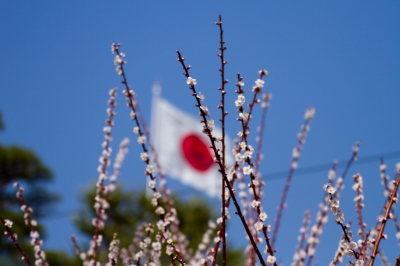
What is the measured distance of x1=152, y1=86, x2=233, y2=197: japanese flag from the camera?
1155cm

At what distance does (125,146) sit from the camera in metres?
2.72

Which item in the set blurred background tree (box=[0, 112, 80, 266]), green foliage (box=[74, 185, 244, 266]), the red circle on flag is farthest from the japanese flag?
blurred background tree (box=[0, 112, 80, 266])

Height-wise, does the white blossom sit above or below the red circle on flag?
below

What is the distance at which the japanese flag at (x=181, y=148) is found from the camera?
11.5m

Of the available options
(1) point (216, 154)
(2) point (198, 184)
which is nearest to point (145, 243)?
(1) point (216, 154)

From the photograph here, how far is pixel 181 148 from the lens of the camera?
476 inches

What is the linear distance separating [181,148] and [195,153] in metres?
0.37

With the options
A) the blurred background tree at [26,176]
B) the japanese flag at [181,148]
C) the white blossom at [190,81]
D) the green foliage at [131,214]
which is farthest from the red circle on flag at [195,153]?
the white blossom at [190,81]

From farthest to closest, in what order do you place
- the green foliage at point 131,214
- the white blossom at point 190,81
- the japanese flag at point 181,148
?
the green foliage at point 131,214, the japanese flag at point 181,148, the white blossom at point 190,81

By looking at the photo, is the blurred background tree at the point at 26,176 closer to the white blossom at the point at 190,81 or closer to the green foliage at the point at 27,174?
the green foliage at the point at 27,174

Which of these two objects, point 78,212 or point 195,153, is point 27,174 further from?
point 195,153

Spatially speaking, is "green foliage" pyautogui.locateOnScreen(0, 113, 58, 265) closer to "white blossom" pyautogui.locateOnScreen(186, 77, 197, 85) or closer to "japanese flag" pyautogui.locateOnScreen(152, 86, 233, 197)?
"japanese flag" pyautogui.locateOnScreen(152, 86, 233, 197)

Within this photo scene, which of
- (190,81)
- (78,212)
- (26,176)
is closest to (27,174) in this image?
(26,176)

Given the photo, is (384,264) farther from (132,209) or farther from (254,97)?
(132,209)
